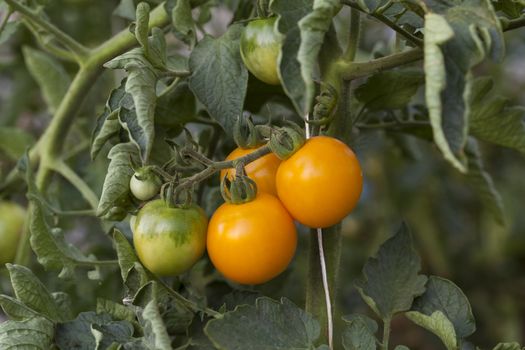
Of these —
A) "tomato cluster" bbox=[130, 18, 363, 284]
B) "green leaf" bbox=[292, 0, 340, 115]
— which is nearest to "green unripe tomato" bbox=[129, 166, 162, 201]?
"tomato cluster" bbox=[130, 18, 363, 284]

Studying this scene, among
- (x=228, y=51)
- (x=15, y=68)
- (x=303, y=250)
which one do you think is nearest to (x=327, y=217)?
(x=228, y=51)

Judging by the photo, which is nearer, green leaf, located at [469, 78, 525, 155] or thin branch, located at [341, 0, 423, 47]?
thin branch, located at [341, 0, 423, 47]

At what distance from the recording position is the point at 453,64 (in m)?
0.62

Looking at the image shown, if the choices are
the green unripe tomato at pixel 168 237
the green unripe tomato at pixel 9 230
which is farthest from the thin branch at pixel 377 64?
the green unripe tomato at pixel 9 230

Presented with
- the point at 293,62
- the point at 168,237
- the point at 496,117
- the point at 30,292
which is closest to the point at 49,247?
the point at 30,292

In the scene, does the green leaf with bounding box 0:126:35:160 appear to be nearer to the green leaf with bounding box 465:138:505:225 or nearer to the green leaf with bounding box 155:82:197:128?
the green leaf with bounding box 155:82:197:128

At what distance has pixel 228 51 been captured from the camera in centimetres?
84

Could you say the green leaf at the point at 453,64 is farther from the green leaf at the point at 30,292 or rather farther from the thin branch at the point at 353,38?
the green leaf at the point at 30,292

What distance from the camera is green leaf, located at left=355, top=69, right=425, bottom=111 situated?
96 centimetres

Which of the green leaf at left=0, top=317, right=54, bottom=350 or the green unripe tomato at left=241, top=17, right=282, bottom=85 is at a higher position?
the green unripe tomato at left=241, top=17, right=282, bottom=85

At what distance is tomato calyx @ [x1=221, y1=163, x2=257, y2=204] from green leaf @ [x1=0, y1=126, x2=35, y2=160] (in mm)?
664

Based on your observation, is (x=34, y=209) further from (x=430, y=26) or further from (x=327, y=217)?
(x=430, y=26)

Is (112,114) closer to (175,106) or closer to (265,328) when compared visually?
(175,106)

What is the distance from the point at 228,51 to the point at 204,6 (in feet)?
0.66
